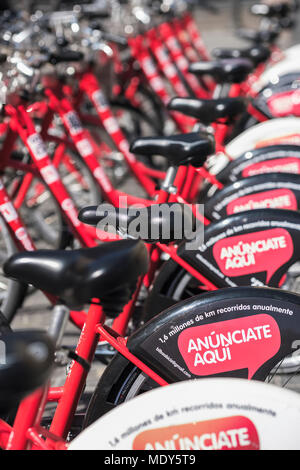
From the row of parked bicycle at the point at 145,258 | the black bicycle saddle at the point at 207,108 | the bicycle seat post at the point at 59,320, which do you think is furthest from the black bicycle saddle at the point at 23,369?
the black bicycle saddle at the point at 207,108

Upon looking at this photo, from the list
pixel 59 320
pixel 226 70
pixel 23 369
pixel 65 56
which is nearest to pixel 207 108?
Result: pixel 65 56

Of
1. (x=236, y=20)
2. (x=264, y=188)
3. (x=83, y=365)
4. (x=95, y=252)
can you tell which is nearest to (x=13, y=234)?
(x=264, y=188)

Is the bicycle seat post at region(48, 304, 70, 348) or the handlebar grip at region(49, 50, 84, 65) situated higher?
the handlebar grip at region(49, 50, 84, 65)

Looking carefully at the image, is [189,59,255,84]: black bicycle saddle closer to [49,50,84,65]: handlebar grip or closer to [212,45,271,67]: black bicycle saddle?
[212,45,271,67]: black bicycle saddle

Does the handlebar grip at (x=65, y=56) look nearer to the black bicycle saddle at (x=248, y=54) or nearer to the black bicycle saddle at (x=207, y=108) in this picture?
the black bicycle saddle at (x=207, y=108)

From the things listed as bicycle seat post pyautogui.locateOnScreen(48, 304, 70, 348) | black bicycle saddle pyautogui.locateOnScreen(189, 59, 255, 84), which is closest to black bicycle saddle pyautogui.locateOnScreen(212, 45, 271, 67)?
black bicycle saddle pyautogui.locateOnScreen(189, 59, 255, 84)

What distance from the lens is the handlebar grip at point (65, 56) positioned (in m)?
3.80

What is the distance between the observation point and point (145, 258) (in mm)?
1637

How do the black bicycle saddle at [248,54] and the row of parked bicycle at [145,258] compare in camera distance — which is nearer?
the row of parked bicycle at [145,258]

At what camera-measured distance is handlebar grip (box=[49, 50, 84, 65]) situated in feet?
12.5

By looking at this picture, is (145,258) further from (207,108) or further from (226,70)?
(226,70)

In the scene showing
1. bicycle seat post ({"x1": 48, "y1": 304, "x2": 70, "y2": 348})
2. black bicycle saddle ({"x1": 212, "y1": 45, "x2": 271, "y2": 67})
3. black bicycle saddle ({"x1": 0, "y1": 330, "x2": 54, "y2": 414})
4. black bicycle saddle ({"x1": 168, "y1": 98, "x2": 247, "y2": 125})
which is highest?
black bicycle saddle ({"x1": 212, "y1": 45, "x2": 271, "y2": 67})

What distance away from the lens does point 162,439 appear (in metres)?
1.63
